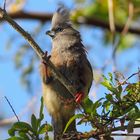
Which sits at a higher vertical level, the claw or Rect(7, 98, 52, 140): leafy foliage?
the claw

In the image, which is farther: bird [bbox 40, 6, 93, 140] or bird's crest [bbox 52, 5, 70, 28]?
bird's crest [bbox 52, 5, 70, 28]

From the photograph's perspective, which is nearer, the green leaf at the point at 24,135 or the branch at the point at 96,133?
the branch at the point at 96,133

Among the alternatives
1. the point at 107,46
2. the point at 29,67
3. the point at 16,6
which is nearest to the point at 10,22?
the point at 29,67

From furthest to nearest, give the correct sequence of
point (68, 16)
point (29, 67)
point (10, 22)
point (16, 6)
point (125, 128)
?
1. point (16, 6)
2. point (29, 67)
3. point (68, 16)
4. point (10, 22)
5. point (125, 128)

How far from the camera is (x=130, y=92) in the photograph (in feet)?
12.3

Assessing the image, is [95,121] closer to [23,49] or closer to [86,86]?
[86,86]

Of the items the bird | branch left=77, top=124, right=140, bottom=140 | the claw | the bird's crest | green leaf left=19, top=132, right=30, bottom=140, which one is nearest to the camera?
branch left=77, top=124, right=140, bottom=140

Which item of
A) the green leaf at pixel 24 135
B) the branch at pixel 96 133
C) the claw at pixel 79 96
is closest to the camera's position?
the branch at pixel 96 133

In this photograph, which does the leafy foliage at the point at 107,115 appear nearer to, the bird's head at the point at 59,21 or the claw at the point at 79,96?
the claw at the point at 79,96

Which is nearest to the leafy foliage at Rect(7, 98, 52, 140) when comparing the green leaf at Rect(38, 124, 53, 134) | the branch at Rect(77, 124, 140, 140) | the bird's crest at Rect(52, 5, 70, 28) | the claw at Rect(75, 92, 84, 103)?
the green leaf at Rect(38, 124, 53, 134)

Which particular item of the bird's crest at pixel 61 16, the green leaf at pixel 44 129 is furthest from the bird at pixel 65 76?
the green leaf at pixel 44 129

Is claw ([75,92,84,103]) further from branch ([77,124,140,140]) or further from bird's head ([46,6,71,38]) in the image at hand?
bird's head ([46,6,71,38])

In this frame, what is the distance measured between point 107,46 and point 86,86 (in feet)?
11.6

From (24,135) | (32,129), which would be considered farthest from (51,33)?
(24,135)
